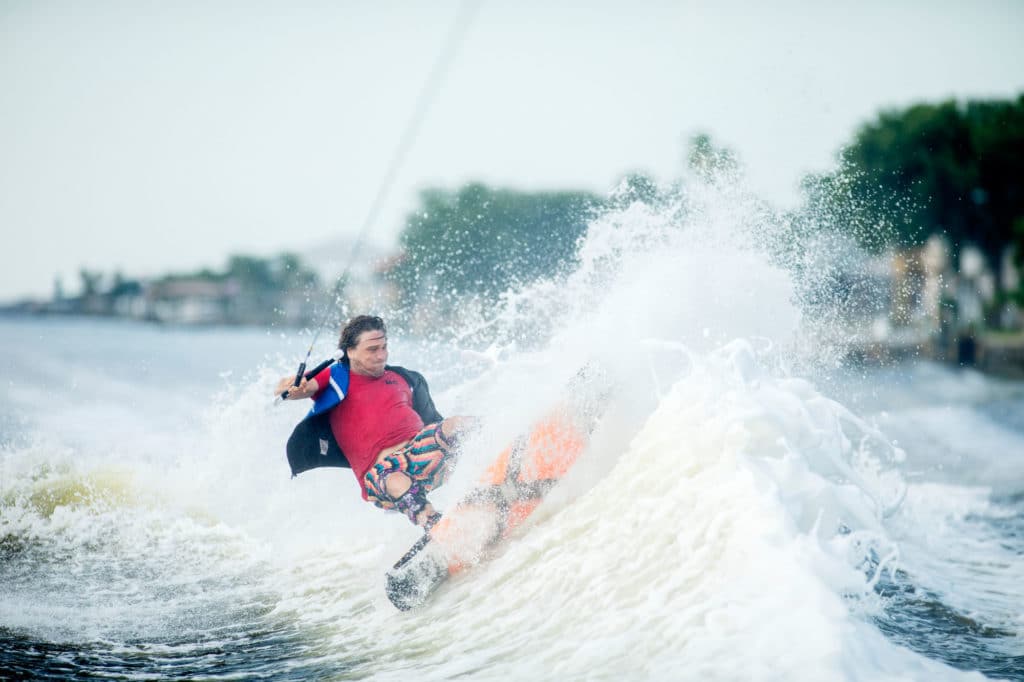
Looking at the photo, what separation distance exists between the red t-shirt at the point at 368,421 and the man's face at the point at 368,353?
46mm

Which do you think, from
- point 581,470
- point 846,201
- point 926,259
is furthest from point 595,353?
point 926,259

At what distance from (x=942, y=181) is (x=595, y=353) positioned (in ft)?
128

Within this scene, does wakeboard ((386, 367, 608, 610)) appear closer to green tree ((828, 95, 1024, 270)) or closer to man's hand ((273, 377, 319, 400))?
man's hand ((273, 377, 319, 400))

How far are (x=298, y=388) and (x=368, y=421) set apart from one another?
495 mm

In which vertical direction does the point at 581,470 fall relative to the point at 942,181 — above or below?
below

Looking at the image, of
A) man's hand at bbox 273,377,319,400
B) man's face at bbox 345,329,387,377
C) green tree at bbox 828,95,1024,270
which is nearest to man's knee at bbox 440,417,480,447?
man's face at bbox 345,329,387,377

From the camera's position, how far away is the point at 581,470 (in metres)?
5.00

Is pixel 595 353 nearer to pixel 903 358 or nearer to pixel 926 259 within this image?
pixel 903 358

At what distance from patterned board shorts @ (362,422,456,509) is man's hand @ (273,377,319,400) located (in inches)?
22.8

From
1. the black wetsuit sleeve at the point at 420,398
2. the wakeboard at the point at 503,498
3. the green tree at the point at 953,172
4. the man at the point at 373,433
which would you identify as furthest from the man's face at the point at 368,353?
the green tree at the point at 953,172

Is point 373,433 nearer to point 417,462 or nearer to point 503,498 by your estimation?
point 417,462

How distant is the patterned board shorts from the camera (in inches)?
186

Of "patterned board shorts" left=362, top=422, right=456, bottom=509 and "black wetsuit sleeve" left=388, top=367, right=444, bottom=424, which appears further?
"black wetsuit sleeve" left=388, top=367, right=444, bottom=424

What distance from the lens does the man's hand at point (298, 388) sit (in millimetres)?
4383
